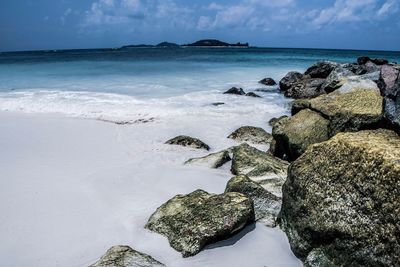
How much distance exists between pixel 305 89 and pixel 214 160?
422 inches

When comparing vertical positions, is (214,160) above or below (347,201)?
below

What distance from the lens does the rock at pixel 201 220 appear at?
3.98 metres

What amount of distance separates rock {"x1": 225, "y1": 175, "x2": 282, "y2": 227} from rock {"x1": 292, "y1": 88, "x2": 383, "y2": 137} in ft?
5.16

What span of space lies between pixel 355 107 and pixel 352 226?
277cm

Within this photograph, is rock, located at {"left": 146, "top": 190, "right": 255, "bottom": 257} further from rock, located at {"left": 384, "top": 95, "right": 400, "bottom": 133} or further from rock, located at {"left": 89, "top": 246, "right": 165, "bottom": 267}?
rock, located at {"left": 384, "top": 95, "right": 400, "bottom": 133}

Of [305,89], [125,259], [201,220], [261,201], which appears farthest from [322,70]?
[125,259]

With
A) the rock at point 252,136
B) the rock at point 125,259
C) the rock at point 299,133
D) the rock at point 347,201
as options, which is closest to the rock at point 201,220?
the rock at point 125,259

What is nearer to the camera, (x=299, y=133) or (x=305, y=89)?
(x=299, y=133)

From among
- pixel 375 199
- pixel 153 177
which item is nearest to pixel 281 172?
pixel 153 177

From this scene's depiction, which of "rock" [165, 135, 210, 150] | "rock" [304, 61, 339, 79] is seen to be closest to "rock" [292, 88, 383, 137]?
"rock" [165, 135, 210, 150]

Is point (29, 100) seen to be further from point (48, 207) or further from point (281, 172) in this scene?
point (281, 172)

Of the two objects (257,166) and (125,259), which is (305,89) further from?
(125,259)

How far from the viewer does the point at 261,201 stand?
15.4ft

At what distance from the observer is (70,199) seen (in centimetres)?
523
